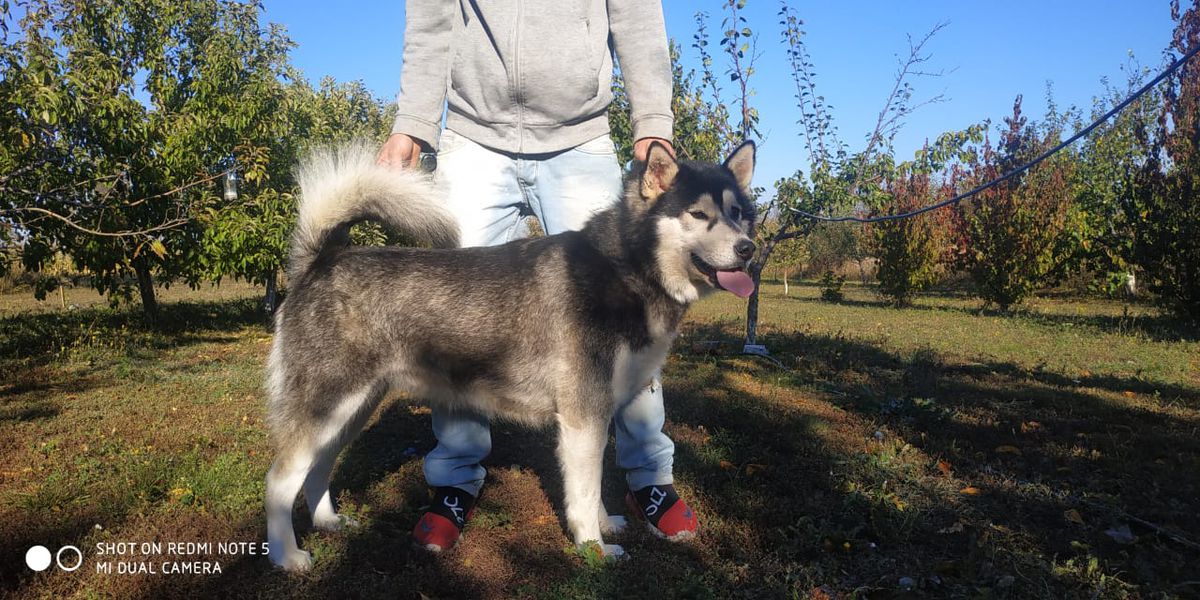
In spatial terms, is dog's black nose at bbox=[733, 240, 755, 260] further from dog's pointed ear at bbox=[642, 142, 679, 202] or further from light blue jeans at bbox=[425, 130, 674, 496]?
light blue jeans at bbox=[425, 130, 674, 496]

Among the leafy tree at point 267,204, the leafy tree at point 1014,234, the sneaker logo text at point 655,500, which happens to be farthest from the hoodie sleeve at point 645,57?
the leafy tree at point 1014,234

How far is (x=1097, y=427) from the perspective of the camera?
5547 mm

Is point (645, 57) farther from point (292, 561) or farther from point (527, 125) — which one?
point (292, 561)

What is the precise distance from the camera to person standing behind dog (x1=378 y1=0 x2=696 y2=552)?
3.62 meters

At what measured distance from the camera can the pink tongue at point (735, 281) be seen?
3.28 m

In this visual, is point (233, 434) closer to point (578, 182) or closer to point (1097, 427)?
point (578, 182)

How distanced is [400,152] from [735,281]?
201 cm

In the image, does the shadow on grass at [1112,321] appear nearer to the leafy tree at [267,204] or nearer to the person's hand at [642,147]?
the person's hand at [642,147]

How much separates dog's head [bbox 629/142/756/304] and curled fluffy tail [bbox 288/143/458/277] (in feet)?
3.77

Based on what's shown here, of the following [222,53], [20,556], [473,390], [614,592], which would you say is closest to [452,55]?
[473,390]

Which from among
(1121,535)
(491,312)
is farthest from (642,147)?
(1121,535)

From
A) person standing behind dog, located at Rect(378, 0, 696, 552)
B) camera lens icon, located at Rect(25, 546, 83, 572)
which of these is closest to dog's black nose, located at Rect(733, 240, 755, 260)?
person standing behind dog, located at Rect(378, 0, 696, 552)

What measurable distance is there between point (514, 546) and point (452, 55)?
2.74 meters

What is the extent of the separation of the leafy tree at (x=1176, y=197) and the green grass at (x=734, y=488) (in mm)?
5971
